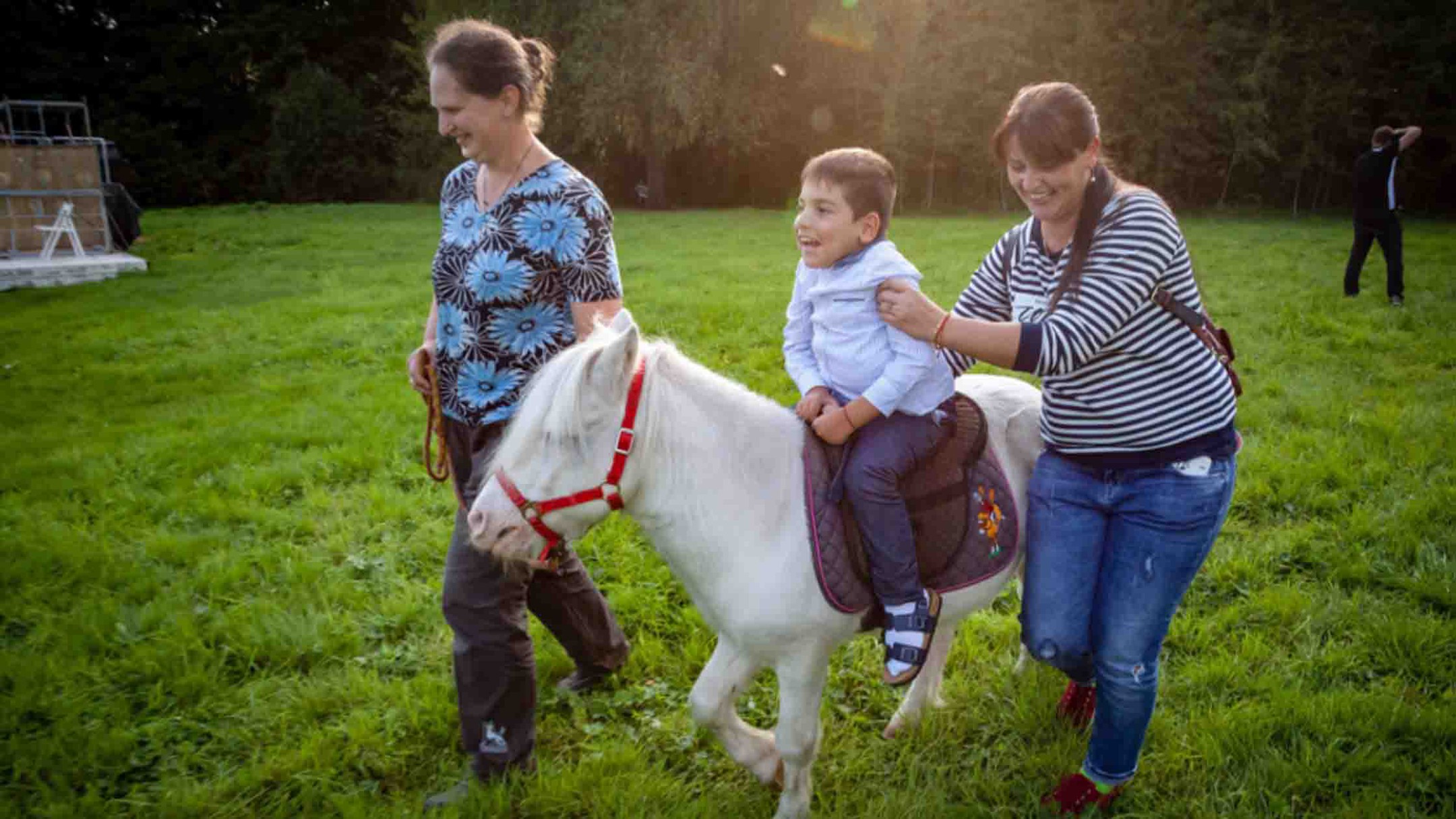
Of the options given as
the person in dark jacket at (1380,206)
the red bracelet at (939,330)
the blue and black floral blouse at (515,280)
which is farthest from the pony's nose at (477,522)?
the person in dark jacket at (1380,206)

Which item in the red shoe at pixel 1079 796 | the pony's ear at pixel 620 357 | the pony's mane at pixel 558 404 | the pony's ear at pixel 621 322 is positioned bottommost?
the red shoe at pixel 1079 796

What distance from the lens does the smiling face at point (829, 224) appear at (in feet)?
8.94

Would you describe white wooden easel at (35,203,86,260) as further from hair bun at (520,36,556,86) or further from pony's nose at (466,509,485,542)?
pony's nose at (466,509,485,542)

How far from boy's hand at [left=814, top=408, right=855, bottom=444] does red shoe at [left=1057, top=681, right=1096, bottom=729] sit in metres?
1.77

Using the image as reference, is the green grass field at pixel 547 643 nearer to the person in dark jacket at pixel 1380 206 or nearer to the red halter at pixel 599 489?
the red halter at pixel 599 489

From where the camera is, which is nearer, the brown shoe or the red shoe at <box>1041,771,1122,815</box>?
the red shoe at <box>1041,771,1122,815</box>

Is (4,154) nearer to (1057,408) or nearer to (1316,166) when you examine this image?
(1057,408)

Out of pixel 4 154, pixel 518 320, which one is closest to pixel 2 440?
pixel 518 320

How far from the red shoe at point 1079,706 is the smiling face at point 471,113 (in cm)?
329

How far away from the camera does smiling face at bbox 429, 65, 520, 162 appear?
2914 mm

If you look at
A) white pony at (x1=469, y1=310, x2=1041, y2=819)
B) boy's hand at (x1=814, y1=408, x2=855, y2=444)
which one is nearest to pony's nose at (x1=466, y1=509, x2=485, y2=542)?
white pony at (x1=469, y1=310, x2=1041, y2=819)

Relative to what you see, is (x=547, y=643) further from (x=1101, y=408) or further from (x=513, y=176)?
(x=1101, y=408)

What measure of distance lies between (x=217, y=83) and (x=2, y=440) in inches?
1906

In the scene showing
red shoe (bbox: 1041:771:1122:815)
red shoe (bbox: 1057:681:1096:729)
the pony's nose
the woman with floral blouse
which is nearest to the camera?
the pony's nose
